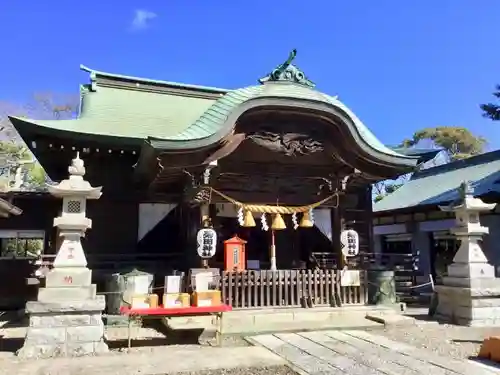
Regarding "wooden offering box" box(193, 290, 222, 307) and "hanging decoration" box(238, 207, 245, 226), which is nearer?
"wooden offering box" box(193, 290, 222, 307)

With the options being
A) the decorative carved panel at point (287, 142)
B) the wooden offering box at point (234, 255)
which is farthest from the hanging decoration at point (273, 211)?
the decorative carved panel at point (287, 142)

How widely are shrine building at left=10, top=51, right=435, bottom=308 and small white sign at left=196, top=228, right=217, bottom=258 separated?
31cm

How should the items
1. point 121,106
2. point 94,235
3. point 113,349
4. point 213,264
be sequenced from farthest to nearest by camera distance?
point 121,106 → point 213,264 → point 94,235 → point 113,349

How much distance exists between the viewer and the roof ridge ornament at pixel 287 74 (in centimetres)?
1105

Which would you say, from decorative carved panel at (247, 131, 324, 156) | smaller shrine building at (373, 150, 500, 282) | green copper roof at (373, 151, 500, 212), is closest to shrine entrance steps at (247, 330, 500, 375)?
decorative carved panel at (247, 131, 324, 156)

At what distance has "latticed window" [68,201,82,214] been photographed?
7664mm

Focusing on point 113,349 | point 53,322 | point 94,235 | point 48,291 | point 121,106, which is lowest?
point 113,349

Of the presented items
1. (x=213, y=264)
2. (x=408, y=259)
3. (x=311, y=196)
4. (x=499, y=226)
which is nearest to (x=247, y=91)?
(x=311, y=196)

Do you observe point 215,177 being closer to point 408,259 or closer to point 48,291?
point 48,291

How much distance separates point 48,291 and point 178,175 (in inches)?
166

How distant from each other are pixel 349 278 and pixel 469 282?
8.78 ft

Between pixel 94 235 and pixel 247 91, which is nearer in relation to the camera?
pixel 247 91

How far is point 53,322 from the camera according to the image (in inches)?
275

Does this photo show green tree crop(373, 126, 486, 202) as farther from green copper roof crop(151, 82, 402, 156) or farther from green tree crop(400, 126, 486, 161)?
green copper roof crop(151, 82, 402, 156)
